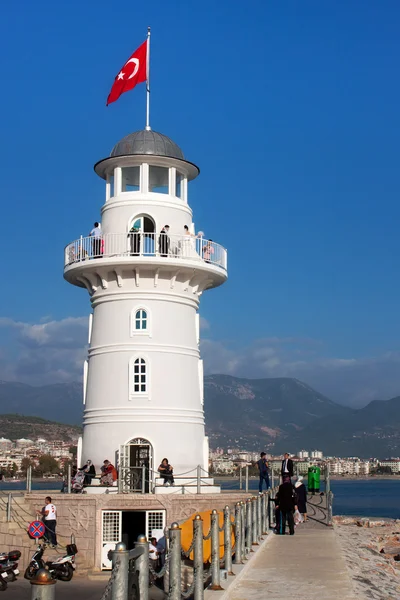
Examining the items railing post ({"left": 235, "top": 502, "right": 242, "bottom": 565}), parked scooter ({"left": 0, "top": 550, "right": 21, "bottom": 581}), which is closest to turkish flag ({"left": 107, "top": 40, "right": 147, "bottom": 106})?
parked scooter ({"left": 0, "top": 550, "right": 21, "bottom": 581})

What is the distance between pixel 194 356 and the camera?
27938mm

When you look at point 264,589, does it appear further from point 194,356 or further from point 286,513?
point 194,356

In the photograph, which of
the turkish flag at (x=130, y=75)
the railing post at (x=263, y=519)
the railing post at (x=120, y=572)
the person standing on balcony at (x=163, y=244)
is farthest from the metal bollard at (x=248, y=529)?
the turkish flag at (x=130, y=75)

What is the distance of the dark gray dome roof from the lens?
27.9 m

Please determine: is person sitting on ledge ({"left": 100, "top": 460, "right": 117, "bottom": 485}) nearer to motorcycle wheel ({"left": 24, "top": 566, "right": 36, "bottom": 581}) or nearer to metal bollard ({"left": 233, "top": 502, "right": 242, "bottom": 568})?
motorcycle wheel ({"left": 24, "top": 566, "right": 36, "bottom": 581})

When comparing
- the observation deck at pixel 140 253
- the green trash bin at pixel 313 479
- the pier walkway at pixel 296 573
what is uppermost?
the observation deck at pixel 140 253

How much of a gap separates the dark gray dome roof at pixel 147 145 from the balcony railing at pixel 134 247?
105 inches

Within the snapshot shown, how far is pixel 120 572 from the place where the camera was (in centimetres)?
785

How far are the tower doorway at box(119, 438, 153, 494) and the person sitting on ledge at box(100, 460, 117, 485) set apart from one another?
279 mm

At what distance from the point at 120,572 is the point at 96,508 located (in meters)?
16.3

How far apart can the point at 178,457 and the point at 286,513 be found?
22.9 feet

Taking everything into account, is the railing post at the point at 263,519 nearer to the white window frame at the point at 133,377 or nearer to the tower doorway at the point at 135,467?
the tower doorway at the point at 135,467

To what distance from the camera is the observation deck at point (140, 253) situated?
86.7 feet

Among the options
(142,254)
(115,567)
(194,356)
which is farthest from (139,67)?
(115,567)
